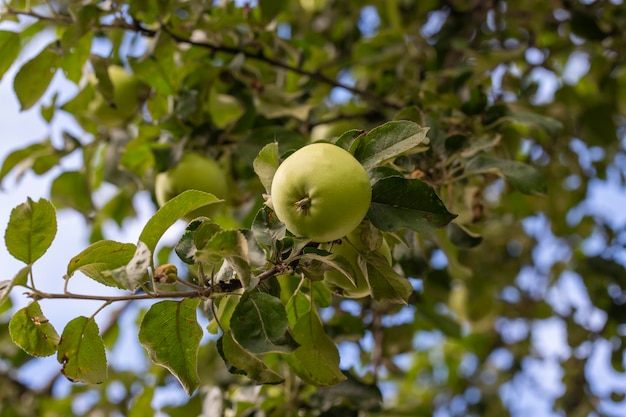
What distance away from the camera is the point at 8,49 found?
1308 mm

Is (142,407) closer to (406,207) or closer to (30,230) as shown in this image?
(30,230)

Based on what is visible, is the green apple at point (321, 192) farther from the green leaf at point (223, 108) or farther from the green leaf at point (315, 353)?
the green leaf at point (223, 108)

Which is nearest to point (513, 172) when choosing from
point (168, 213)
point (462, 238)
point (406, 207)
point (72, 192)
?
point (462, 238)

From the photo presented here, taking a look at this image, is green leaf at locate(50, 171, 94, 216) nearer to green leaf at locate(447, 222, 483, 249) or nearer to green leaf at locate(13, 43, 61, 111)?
green leaf at locate(13, 43, 61, 111)

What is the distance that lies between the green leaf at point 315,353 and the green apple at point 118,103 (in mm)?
814

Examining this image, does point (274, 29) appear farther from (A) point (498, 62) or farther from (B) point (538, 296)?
(B) point (538, 296)

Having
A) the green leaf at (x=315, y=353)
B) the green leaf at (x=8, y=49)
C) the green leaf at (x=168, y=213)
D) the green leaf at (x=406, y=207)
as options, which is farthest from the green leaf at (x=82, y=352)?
the green leaf at (x=8, y=49)

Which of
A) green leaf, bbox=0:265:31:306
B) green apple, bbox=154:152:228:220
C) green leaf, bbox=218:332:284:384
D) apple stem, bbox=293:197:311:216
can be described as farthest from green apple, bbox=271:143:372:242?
green apple, bbox=154:152:228:220

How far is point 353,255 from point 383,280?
0.16 ft

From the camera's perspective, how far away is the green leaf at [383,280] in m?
0.83

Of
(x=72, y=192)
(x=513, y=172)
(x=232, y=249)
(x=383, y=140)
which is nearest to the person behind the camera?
(x=232, y=249)

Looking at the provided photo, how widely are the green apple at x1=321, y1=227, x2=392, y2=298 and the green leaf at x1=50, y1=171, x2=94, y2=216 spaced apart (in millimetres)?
883

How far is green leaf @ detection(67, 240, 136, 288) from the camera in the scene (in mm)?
794

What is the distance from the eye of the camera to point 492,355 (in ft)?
8.67
